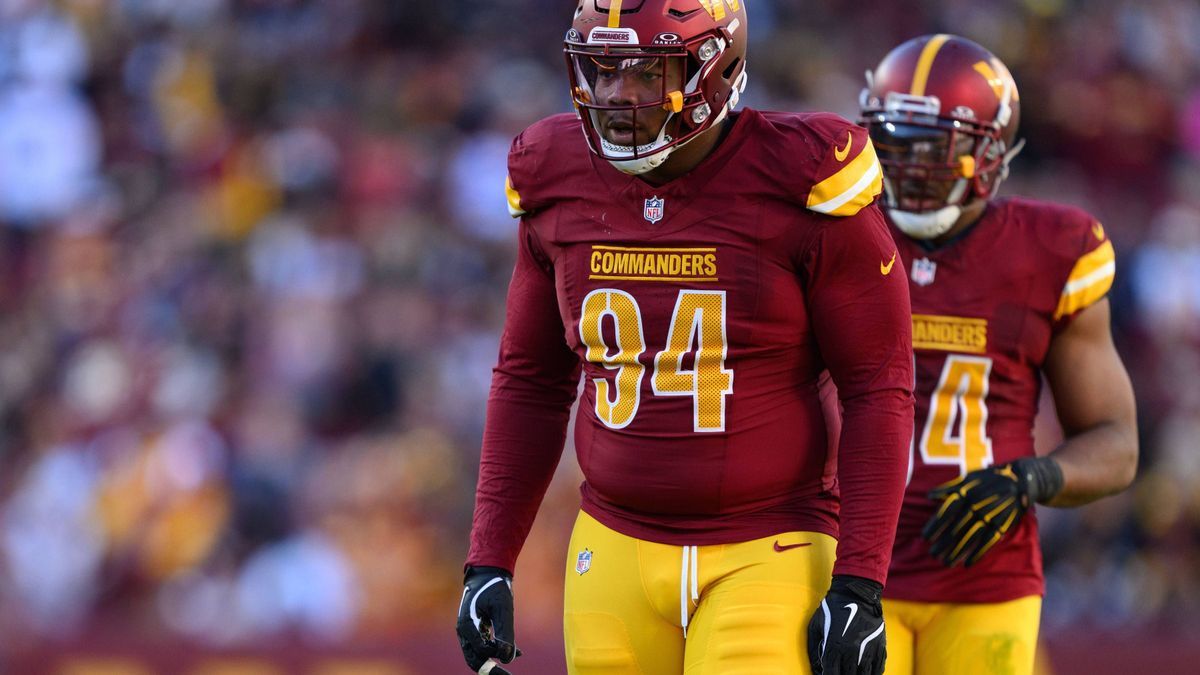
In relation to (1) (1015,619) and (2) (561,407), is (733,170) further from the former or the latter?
(1) (1015,619)

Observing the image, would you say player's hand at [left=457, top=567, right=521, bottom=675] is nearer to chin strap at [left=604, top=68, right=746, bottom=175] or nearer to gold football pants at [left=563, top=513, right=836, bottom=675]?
gold football pants at [left=563, top=513, right=836, bottom=675]

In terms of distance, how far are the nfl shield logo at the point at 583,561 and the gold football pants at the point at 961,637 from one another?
86 cm

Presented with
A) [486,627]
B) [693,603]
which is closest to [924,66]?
[693,603]

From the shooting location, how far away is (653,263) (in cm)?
313

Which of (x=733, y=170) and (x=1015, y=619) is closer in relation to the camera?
(x=733, y=170)

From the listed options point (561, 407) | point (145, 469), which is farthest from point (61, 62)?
point (561, 407)

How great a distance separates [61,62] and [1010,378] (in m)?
7.13

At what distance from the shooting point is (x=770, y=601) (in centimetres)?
306

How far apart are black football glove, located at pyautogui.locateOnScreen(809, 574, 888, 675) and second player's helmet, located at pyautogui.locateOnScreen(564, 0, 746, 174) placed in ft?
2.67

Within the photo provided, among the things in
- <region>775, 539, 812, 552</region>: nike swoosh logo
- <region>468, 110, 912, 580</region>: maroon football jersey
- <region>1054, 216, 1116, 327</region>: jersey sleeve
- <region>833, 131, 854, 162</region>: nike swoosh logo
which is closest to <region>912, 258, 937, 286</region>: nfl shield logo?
<region>1054, 216, 1116, 327</region>: jersey sleeve

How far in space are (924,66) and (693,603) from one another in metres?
1.55

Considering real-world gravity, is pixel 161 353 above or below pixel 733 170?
below

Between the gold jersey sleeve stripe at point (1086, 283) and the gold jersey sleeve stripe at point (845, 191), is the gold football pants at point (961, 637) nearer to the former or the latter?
the gold jersey sleeve stripe at point (1086, 283)

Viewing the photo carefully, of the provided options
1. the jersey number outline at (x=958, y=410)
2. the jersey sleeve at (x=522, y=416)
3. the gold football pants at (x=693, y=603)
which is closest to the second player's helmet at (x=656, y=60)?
the jersey sleeve at (x=522, y=416)
